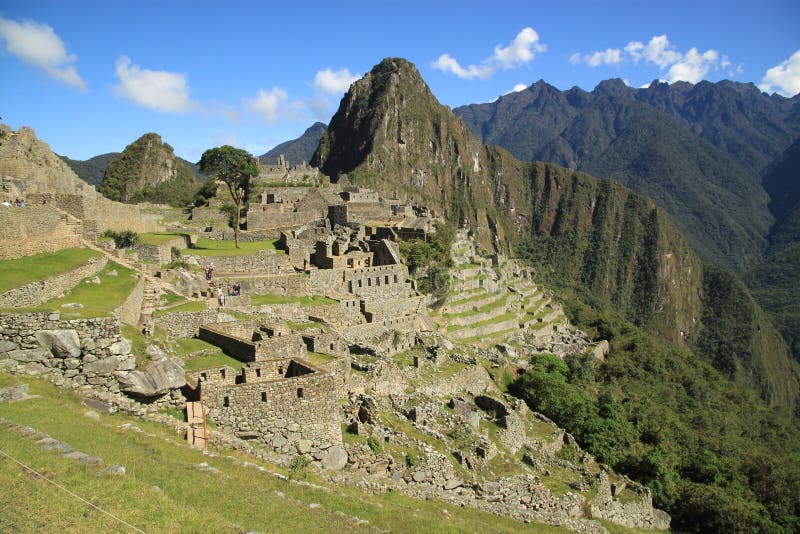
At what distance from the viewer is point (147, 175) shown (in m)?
86.9

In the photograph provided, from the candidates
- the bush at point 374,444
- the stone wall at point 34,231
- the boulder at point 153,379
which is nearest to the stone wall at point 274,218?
the stone wall at point 34,231

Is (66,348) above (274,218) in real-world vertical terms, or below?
below

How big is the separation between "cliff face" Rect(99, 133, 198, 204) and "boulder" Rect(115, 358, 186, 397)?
6621 cm

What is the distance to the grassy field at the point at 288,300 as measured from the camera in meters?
23.7

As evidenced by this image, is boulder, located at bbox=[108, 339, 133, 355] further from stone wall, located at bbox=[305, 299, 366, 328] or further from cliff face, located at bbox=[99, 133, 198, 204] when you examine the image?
cliff face, located at bbox=[99, 133, 198, 204]

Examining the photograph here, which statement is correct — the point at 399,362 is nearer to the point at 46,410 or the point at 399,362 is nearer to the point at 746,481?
the point at 46,410

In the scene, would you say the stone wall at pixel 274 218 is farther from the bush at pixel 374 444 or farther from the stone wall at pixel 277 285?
the bush at pixel 374 444

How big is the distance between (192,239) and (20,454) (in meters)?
27.7

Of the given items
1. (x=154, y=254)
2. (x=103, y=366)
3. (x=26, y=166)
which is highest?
(x=26, y=166)

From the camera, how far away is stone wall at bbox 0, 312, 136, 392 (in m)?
10.4

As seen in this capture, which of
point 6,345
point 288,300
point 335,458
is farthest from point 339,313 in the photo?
point 6,345

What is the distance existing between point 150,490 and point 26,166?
24.3 m

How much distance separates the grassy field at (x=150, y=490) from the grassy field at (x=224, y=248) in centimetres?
2079

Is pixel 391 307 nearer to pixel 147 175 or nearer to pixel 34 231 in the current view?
pixel 34 231
